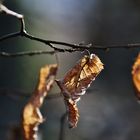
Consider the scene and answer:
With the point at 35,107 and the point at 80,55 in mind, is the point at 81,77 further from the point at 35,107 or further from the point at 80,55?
the point at 80,55

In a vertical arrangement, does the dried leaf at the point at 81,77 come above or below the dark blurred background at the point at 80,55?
below

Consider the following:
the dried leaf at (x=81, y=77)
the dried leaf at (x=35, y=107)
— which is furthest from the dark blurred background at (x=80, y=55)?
the dried leaf at (x=81, y=77)

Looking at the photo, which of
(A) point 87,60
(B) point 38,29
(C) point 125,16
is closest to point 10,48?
(B) point 38,29

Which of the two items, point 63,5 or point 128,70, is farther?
point 63,5

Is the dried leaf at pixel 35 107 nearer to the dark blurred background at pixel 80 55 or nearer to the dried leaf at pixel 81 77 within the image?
the dried leaf at pixel 81 77

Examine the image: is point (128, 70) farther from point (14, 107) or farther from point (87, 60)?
point (87, 60)

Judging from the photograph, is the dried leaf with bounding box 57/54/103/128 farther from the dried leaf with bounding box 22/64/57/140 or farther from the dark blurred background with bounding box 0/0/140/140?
the dark blurred background with bounding box 0/0/140/140
